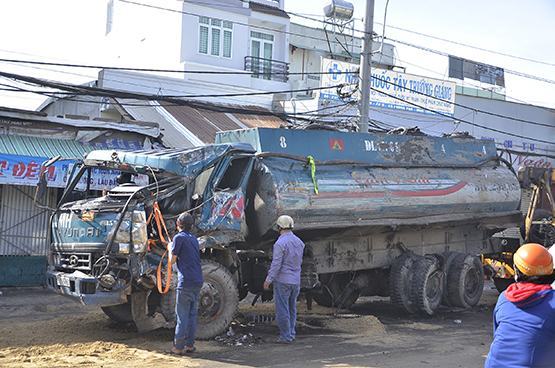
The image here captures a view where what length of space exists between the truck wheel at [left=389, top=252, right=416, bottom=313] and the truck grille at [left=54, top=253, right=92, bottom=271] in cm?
530

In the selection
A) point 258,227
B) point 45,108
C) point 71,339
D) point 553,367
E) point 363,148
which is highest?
point 45,108

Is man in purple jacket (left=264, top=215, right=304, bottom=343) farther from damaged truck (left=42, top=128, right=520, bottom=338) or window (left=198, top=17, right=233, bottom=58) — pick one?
window (left=198, top=17, right=233, bottom=58)

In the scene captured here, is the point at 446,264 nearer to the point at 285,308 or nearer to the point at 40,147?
the point at 285,308

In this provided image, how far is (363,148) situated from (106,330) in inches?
197

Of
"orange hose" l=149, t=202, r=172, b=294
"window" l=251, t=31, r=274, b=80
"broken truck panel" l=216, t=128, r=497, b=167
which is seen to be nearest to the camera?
"orange hose" l=149, t=202, r=172, b=294

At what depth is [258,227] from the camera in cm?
1034

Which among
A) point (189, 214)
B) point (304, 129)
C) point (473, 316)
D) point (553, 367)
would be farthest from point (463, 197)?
point (553, 367)

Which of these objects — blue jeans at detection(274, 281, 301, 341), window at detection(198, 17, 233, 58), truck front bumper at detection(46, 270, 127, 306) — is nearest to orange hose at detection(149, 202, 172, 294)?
truck front bumper at detection(46, 270, 127, 306)

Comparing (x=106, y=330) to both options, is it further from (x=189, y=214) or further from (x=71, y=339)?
(x=189, y=214)

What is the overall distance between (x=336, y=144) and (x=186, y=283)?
13.1 feet

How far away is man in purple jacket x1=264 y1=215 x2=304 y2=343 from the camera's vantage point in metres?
9.45

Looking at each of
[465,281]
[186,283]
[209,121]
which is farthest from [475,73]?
[186,283]

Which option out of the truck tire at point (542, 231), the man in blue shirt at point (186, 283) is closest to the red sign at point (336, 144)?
the man in blue shirt at point (186, 283)

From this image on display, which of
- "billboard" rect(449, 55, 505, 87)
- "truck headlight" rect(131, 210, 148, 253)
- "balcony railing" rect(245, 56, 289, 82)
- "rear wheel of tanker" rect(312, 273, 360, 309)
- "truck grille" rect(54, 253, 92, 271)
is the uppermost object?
"billboard" rect(449, 55, 505, 87)
